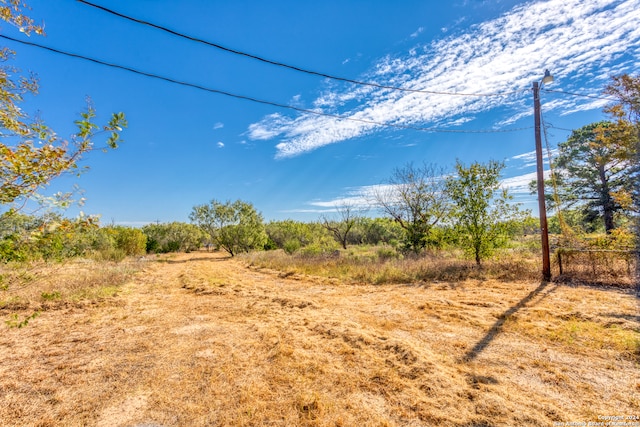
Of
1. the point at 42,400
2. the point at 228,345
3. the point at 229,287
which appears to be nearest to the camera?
the point at 42,400

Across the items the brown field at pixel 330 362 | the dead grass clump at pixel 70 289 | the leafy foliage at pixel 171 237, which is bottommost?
the brown field at pixel 330 362

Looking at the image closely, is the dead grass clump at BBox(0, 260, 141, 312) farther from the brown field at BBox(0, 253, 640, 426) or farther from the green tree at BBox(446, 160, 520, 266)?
the green tree at BBox(446, 160, 520, 266)

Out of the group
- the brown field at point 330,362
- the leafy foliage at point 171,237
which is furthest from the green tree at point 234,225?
the brown field at point 330,362

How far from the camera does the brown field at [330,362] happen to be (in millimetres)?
2688

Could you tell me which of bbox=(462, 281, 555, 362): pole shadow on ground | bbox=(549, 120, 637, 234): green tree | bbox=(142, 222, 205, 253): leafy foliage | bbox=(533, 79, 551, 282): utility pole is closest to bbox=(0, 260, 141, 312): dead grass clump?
bbox=(462, 281, 555, 362): pole shadow on ground

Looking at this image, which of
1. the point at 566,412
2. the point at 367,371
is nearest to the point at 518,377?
the point at 566,412

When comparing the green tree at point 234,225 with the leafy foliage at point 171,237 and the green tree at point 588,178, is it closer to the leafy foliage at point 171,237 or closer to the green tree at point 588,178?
the leafy foliage at point 171,237

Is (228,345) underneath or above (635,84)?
underneath

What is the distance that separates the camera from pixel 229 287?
30.7 ft

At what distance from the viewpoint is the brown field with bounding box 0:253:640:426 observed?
8.82ft

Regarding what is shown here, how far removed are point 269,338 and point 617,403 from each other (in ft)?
14.6

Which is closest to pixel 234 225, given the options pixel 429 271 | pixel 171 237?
pixel 171 237

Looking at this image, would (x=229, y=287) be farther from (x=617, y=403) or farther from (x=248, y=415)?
(x=617, y=403)

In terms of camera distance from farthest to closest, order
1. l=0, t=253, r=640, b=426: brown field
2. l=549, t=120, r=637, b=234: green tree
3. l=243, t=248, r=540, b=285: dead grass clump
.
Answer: l=549, t=120, r=637, b=234: green tree → l=243, t=248, r=540, b=285: dead grass clump → l=0, t=253, r=640, b=426: brown field
